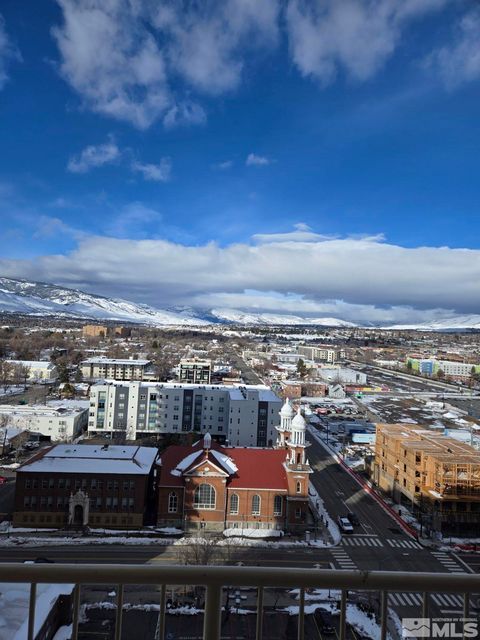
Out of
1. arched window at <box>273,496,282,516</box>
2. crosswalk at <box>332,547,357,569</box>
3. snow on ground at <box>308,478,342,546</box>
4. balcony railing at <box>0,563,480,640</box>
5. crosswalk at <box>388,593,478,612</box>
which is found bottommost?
crosswalk at <box>332,547,357,569</box>

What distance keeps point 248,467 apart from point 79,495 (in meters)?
6.09

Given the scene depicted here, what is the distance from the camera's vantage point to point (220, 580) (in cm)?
164

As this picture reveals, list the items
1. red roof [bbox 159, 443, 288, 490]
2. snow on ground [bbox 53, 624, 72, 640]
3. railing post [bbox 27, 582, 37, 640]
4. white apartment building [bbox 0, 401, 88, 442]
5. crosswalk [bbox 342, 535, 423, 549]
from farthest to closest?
1. white apartment building [bbox 0, 401, 88, 442]
2. red roof [bbox 159, 443, 288, 490]
3. crosswalk [bbox 342, 535, 423, 549]
4. snow on ground [bbox 53, 624, 72, 640]
5. railing post [bbox 27, 582, 37, 640]

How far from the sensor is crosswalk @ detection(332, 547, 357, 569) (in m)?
13.0

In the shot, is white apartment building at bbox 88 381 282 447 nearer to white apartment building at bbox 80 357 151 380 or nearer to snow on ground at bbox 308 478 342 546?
snow on ground at bbox 308 478 342 546

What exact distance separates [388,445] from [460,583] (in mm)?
20440

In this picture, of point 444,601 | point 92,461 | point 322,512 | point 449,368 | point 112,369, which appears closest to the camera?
point 444,601

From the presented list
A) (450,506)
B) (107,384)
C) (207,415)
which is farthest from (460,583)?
(107,384)

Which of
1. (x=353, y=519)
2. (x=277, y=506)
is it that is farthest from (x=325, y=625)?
(x=353, y=519)

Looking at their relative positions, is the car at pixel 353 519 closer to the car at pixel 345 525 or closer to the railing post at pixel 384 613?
the car at pixel 345 525

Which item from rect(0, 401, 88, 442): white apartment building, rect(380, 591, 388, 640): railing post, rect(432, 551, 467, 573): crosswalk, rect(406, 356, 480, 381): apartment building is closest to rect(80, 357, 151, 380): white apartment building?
rect(0, 401, 88, 442): white apartment building

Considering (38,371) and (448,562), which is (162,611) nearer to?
(448,562)

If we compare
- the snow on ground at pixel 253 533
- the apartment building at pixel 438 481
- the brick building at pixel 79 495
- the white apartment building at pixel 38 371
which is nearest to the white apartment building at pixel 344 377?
the white apartment building at pixel 38 371

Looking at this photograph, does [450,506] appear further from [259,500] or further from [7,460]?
[7,460]
